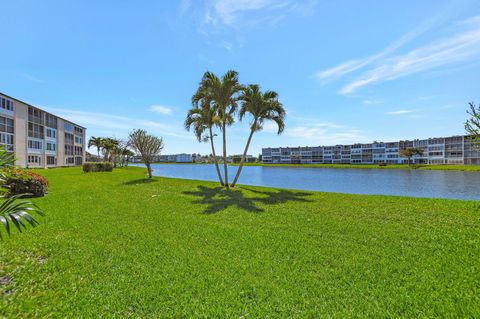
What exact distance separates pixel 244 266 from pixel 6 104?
52627 millimetres

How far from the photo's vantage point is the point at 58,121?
54.8 metres

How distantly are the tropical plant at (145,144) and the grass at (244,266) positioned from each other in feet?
69.0

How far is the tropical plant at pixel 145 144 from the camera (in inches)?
1169

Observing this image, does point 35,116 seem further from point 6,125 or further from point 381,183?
point 381,183

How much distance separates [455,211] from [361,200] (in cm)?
408

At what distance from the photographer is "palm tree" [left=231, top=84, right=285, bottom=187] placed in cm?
1900

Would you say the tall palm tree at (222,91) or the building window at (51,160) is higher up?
the tall palm tree at (222,91)

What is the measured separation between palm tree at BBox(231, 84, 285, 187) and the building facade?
7147cm

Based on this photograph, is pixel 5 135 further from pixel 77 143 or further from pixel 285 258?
pixel 285 258

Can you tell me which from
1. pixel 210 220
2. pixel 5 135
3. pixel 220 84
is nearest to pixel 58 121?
pixel 5 135

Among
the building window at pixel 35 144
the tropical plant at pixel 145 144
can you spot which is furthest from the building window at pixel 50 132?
the tropical plant at pixel 145 144

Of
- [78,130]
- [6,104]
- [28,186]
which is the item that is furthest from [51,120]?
[28,186]

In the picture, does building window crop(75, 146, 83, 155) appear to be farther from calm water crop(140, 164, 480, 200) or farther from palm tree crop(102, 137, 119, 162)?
calm water crop(140, 164, 480, 200)

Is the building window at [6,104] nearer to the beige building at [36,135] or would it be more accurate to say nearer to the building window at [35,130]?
the beige building at [36,135]
